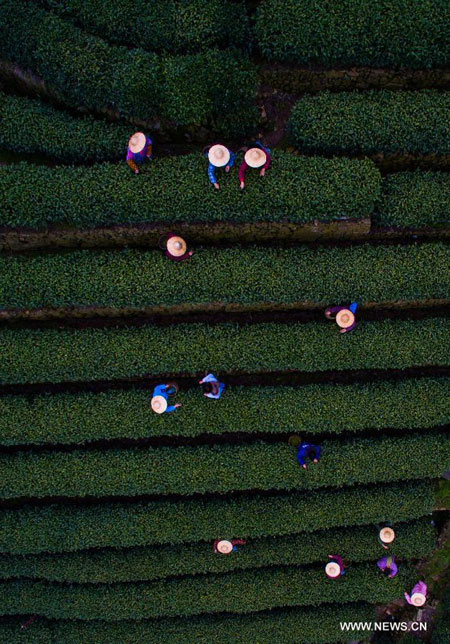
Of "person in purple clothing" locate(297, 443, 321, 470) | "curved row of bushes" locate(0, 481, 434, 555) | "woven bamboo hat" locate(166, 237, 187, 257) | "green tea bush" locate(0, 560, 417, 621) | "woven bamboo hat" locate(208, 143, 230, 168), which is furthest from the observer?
"green tea bush" locate(0, 560, 417, 621)

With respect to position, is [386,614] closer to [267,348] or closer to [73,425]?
[267,348]

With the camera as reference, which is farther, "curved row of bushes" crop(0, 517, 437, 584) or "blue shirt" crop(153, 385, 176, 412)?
"curved row of bushes" crop(0, 517, 437, 584)

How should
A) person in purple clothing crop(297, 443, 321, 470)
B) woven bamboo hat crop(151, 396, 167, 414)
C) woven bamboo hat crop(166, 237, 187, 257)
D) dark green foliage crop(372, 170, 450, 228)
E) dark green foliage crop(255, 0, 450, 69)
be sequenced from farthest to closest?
person in purple clothing crop(297, 443, 321, 470) < woven bamboo hat crop(151, 396, 167, 414) < dark green foliage crop(372, 170, 450, 228) < woven bamboo hat crop(166, 237, 187, 257) < dark green foliage crop(255, 0, 450, 69)

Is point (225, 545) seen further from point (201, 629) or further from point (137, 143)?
point (137, 143)

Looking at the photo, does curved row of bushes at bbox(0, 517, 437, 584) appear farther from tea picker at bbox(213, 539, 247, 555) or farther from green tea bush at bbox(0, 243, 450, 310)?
green tea bush at bbox(0, 243, 450, 310)

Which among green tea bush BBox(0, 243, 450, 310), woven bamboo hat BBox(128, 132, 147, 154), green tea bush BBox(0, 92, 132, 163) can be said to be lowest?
green tea bush BBox(0, 243, 450, 310)

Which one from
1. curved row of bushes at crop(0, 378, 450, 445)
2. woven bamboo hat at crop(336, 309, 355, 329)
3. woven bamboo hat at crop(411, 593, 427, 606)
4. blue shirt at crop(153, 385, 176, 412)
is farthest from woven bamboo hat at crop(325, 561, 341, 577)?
woven bamboo hat at crop(336, 309, 355, 329)

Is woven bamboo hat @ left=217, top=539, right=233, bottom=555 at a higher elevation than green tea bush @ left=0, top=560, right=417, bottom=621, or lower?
higher

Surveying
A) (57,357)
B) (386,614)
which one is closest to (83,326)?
(57,357)
